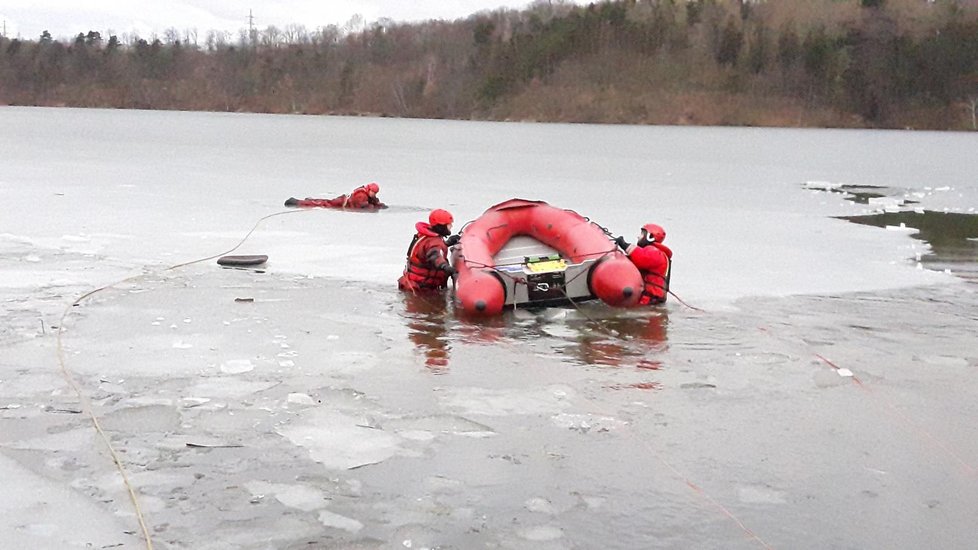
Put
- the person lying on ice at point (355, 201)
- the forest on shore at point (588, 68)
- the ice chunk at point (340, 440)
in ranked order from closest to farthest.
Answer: the ice chunk at point (340, 440) → the person lying on ice at point (355, 201) → the forest on shore at point (588, 68)

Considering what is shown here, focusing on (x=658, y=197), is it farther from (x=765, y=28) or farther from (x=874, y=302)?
(x=765, y=28)

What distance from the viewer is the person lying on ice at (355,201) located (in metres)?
16.4

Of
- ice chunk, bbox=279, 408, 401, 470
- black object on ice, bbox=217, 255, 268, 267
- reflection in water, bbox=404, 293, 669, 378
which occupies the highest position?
black object on ice, bbox=217, 255, 268, 267

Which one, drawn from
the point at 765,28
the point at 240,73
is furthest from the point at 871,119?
the point at 240,73

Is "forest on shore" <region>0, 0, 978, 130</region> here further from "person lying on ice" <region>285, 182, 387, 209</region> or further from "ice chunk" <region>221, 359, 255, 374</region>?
"ice chunk" <region>221, 359, 255, 374</region>

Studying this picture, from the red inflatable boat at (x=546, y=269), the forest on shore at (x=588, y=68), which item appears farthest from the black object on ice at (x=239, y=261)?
the forest on shore at (x=588, y=68)

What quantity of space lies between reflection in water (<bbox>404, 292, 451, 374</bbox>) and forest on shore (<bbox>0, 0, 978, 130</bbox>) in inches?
3290

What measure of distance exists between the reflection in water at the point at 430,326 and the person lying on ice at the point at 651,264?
1.76m

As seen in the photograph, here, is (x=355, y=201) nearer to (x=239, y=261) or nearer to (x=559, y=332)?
(x=239, y=261)

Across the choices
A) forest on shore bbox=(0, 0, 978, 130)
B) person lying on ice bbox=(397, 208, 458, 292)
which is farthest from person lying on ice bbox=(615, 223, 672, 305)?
forest on shore bbox=(0, 0, 978, 130)

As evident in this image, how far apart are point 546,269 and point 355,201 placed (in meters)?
8.37

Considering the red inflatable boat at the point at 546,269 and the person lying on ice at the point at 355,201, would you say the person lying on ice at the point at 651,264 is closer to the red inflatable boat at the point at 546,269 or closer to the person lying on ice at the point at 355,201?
the red inflatable boat at the point at 546,269

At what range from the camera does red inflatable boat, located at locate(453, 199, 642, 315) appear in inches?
327

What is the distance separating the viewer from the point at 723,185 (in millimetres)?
24500
